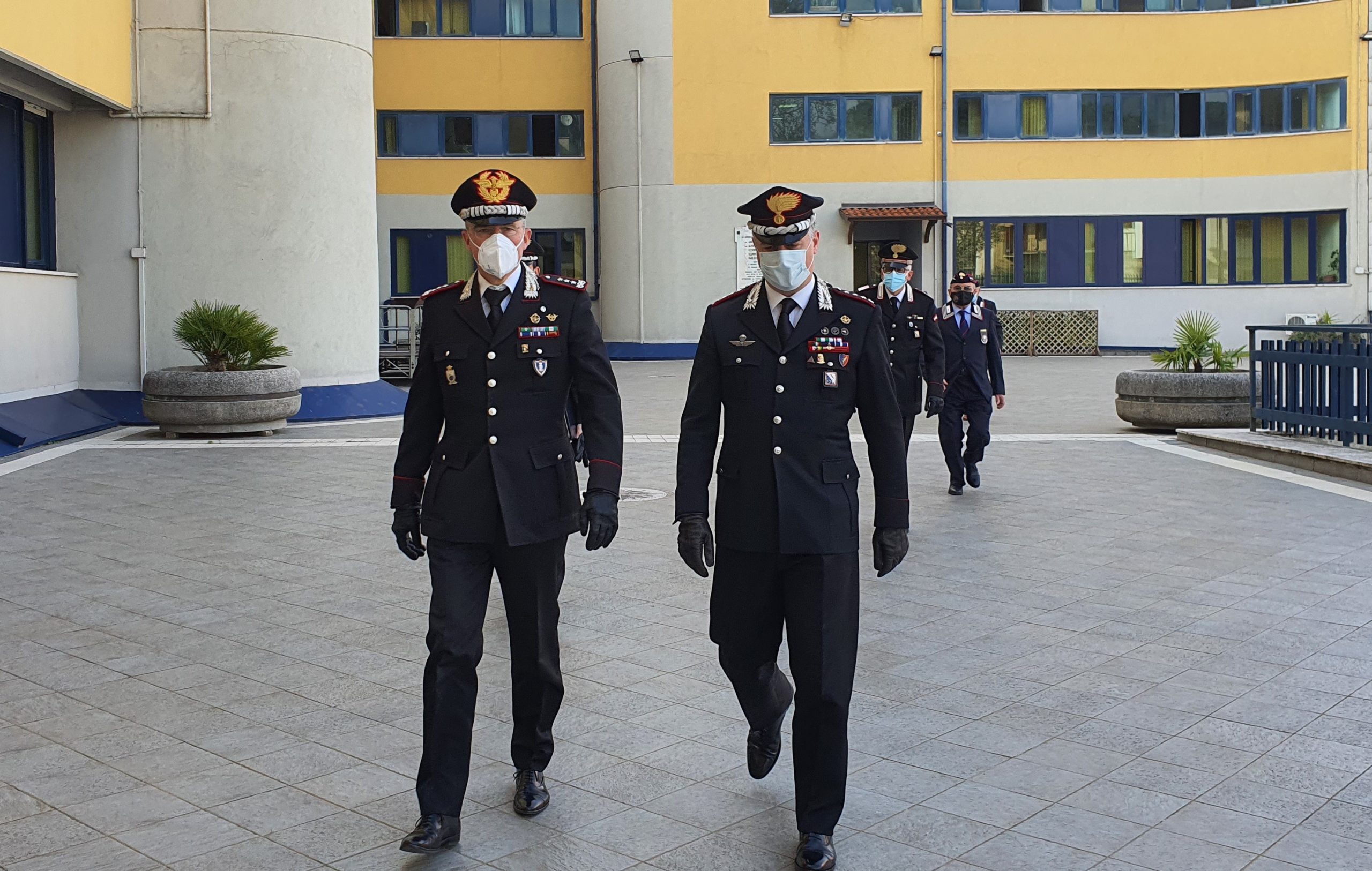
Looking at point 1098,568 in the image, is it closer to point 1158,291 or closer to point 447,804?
point 447,804

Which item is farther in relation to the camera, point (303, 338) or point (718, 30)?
point (718, 30)

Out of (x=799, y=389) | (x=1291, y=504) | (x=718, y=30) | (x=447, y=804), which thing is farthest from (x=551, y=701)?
(x=718, y=30)

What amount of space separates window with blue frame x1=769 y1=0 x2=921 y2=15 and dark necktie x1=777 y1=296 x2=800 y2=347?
31.1m

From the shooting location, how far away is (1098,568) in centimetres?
894

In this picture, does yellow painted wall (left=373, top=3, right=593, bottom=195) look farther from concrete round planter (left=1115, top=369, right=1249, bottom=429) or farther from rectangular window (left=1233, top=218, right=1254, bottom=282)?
concrete round planter (left=1115, top=369, right=1249, bottom=429)

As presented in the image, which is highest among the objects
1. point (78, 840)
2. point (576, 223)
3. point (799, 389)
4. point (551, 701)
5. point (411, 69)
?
point (411, 69)

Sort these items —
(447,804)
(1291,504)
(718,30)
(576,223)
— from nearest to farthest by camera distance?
(447,804) < (1291,504) < (718,30) < (576,223)

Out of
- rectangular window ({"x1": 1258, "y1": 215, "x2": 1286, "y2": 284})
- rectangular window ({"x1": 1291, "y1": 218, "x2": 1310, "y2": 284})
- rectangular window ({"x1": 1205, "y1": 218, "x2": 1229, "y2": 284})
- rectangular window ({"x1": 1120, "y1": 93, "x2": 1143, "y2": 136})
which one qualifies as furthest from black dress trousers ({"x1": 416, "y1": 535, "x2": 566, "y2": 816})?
rectangular window ({"x1": 1291, "y1": 218, "x2": 1310, "y2": 284})

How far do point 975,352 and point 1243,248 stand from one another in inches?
1009

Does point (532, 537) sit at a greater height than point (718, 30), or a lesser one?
lesser

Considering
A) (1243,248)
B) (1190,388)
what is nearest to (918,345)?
(1190,388)

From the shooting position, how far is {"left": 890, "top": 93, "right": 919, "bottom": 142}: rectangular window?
3469cm

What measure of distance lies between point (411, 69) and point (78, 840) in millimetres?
33380

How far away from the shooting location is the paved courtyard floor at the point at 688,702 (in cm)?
456
